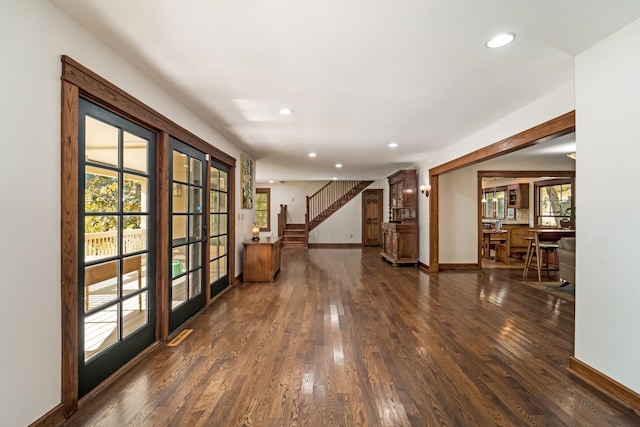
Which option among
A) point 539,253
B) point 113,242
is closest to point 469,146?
point 539,253

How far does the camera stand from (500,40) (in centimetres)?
210

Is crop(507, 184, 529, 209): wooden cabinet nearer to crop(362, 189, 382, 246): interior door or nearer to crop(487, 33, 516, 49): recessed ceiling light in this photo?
crop(362, 189, 382, 246): interior door

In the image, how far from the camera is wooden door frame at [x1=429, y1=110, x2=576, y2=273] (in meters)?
2.84


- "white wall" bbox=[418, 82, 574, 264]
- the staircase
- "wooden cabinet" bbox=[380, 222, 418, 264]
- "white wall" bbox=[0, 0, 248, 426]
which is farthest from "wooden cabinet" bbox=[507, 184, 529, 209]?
"white wall" bbox=[0, 0, 248, 426]

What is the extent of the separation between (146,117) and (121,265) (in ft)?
4.10

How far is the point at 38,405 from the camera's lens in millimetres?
1645

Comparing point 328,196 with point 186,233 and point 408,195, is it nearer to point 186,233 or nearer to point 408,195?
point 408,195

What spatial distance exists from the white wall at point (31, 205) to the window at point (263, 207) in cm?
1046

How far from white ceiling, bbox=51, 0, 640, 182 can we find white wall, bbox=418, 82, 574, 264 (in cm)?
14

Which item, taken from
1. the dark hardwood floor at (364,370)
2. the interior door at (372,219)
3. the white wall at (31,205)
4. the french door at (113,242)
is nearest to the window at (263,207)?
the interior door at (372,219)

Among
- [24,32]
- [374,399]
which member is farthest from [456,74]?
[24,32]

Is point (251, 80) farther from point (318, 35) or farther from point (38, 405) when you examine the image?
point (38, 405)

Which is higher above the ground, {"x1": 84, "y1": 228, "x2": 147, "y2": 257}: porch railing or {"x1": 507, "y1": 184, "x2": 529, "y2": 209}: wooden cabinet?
{"x1": 507, "y1": 184, "x2": 529, "y2": 209}: wooden cabinet

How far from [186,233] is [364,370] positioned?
2377 mm
